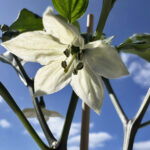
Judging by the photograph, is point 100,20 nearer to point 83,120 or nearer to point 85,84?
point 85,84

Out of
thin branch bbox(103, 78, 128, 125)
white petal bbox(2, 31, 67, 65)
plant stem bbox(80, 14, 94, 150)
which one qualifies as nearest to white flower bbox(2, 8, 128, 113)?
white petal bbox(2, 31, 67, 65)

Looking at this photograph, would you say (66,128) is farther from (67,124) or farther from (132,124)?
(132,124)

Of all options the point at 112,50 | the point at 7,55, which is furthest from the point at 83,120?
the point at 112,50

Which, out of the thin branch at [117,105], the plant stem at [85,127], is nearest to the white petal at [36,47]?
the thin branch at [117,105]

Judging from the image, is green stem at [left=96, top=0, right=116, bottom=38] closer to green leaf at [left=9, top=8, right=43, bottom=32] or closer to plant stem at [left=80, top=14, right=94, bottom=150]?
green leaf at [left=9, top=8, right=43, bottom=32]

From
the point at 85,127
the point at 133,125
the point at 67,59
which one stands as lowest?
the point at 85,127

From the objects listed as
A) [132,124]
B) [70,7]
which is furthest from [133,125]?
[70,7]

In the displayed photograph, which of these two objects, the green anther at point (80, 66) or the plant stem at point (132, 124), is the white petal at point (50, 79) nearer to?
the green anther at point (80, 66)
